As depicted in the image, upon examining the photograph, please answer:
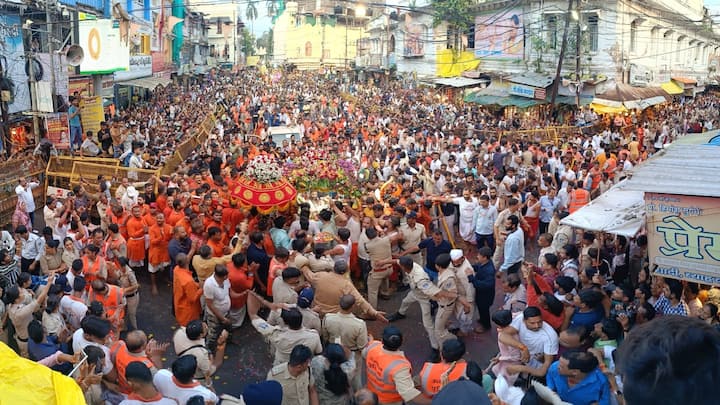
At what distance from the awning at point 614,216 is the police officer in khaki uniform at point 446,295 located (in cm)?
140

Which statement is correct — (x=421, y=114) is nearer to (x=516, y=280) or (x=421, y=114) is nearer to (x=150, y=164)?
(x=150, y=164)

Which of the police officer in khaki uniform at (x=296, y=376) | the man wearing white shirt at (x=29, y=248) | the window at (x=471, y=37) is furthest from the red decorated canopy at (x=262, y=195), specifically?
the window at (x=471, y=37)

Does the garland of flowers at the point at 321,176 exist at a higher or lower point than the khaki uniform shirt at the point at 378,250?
higher

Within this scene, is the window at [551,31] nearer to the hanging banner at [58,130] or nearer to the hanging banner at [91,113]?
the hanging banner at [91,113]

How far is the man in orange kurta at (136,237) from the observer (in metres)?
8.87

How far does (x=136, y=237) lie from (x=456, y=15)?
27.7 metres

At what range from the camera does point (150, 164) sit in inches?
539

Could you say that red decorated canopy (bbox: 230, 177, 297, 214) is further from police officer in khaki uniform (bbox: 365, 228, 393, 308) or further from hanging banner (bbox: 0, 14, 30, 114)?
hanging banner (bbox: 0, 14, 30, 114)

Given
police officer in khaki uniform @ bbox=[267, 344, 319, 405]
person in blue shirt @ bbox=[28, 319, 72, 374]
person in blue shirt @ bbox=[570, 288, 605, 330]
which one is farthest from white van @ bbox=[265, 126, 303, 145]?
police officer in khaki uniform @ bbox=[267, 344, 319, 405]

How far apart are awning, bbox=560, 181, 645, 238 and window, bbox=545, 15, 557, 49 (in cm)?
2178

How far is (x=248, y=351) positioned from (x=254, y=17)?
9250 cm

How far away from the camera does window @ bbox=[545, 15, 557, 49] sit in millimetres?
27312

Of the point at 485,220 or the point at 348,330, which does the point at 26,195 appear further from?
the point at 485,220

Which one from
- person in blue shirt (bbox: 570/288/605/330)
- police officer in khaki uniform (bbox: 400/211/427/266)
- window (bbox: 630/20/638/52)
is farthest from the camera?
window (bbox: 630/20/638/52)
